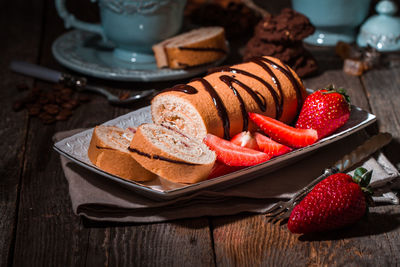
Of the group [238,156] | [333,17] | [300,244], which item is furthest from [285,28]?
[300,244]

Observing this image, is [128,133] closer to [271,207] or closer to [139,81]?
[271,207]

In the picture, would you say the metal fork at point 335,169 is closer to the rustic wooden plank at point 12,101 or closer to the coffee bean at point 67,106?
the rustic wooden plank at point 12,101

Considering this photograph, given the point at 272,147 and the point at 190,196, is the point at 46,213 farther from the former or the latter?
the point at 272,147

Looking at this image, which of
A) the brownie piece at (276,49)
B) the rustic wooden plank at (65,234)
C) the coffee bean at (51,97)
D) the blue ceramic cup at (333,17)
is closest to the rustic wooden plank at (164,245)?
the rustic wooden plank at (65,234)

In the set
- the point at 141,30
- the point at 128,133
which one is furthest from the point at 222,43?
the point at 128,133

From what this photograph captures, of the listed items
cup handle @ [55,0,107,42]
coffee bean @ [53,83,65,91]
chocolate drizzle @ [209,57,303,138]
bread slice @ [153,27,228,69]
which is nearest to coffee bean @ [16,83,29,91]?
coffee bean @ [53,83,65,91]
